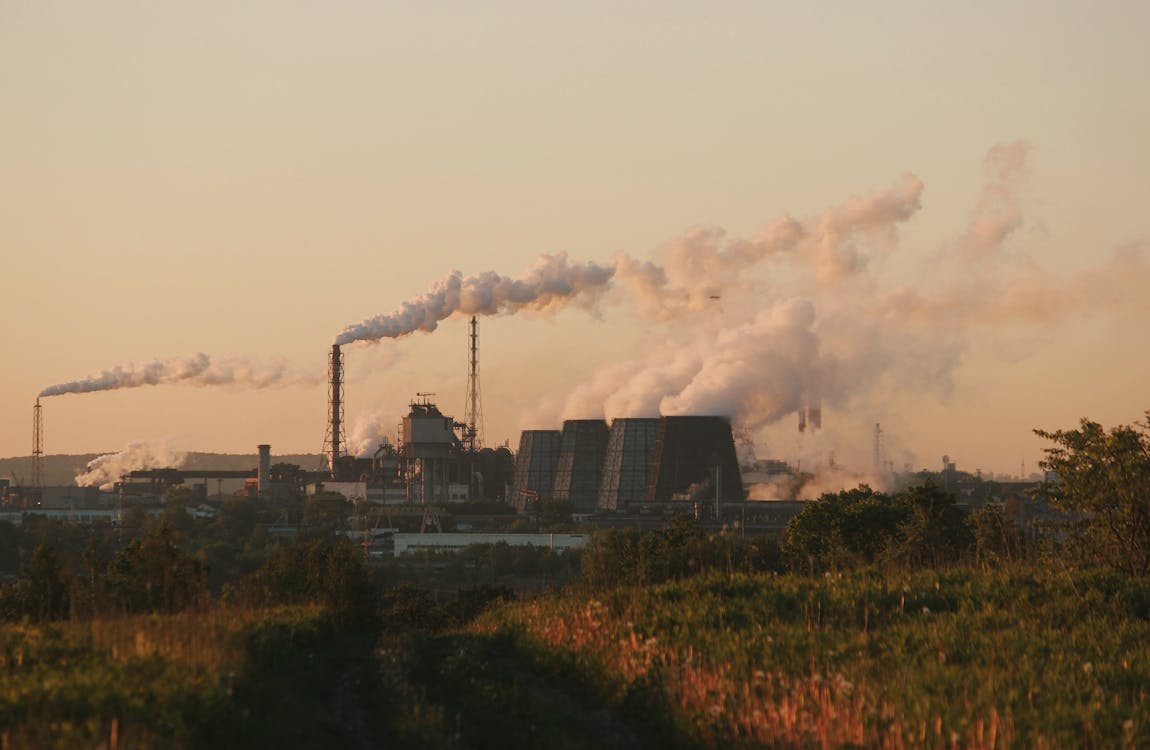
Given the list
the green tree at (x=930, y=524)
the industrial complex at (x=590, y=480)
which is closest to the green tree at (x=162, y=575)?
the green tree at (x=930, y=524)

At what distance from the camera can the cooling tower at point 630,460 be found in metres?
A: 170

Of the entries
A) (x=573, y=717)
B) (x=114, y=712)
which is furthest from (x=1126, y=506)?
(x=114, y=712)

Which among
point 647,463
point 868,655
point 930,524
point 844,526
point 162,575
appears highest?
point 647,463

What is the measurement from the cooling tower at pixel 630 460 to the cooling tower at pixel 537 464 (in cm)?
1830

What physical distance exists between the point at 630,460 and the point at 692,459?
29.1 feet

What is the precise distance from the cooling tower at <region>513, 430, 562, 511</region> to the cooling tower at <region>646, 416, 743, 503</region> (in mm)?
25256

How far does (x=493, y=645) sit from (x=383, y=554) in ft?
379

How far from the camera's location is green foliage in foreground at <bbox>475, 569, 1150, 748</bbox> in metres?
16.5

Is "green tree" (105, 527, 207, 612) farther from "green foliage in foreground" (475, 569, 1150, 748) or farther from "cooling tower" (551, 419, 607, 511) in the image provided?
"cooling tower" (551, 419, 607, 511)

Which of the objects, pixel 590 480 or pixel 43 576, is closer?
pixel 43 576

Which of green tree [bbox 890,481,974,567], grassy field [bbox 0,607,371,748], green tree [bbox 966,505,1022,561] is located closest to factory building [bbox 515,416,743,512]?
green tree [bbox 890,481,974,567]

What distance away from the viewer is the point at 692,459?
16575 centimetres

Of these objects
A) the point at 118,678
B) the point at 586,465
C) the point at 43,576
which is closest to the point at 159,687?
the point at 118,678

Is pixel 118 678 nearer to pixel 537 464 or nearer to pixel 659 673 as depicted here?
pixel 659 673
